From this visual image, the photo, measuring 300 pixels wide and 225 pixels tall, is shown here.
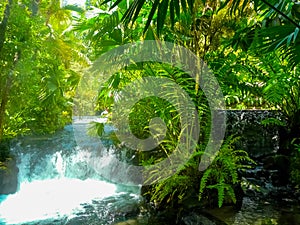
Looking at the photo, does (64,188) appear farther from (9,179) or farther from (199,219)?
(199,219)

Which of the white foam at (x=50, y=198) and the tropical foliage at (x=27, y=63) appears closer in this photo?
the tropical foliage at (x=27, y=63)

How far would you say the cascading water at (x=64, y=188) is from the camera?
353 cm

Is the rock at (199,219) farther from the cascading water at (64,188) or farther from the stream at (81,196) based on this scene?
the cascading water at (64,188)

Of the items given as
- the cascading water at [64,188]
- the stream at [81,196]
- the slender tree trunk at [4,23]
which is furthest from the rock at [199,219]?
the slender tree trunk at [4,23]

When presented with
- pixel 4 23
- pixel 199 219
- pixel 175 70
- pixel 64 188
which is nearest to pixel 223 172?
pixel 199 219

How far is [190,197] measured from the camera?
313 cm

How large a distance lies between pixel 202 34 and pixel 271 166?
8.69ft

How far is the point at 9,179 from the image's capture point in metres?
4.69

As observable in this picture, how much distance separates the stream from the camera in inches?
120

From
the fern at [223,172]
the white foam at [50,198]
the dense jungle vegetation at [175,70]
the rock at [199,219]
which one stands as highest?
the dense jungle vegetation at [175,70]

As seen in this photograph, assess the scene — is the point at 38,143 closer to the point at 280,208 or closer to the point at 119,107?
the point at 119,107

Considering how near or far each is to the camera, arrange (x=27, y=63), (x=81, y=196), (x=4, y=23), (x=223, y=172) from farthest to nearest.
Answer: (x=81, y=196)
(x=27, y=63)
(x=223, y=172)
(x=4, y=23)

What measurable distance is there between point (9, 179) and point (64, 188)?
2.82 feet

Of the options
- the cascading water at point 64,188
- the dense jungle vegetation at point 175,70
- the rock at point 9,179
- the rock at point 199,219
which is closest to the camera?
the rock at point 199,219
